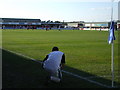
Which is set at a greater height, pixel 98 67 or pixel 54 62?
pixel 54 62

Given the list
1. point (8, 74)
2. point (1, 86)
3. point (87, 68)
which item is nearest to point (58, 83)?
point (1, 86)

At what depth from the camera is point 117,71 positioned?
1052cm

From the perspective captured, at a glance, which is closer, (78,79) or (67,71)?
(78,79)

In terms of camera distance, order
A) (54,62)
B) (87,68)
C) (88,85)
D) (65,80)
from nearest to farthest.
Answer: (54,62)
(88,85)
(65,80)
(87,68)

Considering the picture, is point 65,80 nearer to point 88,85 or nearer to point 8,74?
point 88,85

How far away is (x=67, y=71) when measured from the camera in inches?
411

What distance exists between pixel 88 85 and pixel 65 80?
1045 mm

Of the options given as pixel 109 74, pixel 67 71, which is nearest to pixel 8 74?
pixel 67 71

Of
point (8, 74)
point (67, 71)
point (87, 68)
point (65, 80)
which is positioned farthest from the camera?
point (87, 68)

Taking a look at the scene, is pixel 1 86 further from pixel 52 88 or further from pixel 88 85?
pixel 88 85

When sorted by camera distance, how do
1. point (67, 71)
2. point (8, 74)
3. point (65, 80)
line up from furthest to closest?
point (67, 71) < point (8, 74) < point (65, 80)

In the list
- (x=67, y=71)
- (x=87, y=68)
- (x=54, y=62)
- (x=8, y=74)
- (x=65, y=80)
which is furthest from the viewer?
(x=87, y=68)

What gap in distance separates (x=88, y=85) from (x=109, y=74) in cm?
224

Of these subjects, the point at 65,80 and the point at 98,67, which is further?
the point at 98,67
